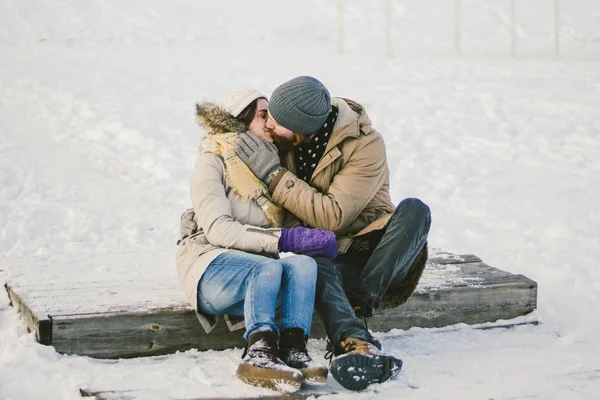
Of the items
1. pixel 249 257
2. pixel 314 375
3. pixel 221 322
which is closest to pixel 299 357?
pixel 314 375

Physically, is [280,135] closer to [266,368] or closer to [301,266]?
[301,266]

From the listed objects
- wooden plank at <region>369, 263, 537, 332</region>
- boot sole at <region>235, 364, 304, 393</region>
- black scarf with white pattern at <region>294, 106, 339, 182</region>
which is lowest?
wooden plank at <region>369, 263, 537, 332</region>

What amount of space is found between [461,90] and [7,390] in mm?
8014

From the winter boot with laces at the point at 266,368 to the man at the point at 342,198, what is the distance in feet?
1.08

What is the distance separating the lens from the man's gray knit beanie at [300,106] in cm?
421


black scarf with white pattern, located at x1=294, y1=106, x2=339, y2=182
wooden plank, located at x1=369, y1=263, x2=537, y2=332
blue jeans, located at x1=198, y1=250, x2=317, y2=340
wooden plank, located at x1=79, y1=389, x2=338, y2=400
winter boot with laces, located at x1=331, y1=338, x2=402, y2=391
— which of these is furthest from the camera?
wooden plank, located at x1=369, y1=263, x2=537, y2=332

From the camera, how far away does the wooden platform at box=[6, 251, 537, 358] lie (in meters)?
4.16

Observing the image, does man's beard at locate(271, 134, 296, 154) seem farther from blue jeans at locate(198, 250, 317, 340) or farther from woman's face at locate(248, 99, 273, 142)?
blue jeans at locate(198, 250, 317, 340)

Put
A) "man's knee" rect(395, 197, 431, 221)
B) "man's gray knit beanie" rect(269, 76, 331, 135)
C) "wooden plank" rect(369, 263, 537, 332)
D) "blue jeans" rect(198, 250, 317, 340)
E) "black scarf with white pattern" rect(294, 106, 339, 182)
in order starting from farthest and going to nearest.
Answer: "wooden plank" rect(369, 263, 537, 332) → "black scarf with white pattern" rect(294, 106, 339, 182) → "man's knee" rect(395, 197, 431, 221) → "man's gray knit beanie" rect(269, 76, 331, 135) → "blue jeans" rect(198, 250, 317, 340)

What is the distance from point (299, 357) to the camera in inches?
151

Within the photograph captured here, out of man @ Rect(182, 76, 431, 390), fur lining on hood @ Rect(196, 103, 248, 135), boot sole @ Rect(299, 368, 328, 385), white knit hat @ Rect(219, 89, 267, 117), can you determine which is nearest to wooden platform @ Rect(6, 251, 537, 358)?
man @ Rect(182, 76, 431, 390)

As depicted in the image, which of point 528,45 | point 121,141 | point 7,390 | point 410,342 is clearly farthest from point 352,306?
point 528,45

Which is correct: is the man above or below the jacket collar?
below

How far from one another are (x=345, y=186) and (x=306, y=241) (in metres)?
0.36
